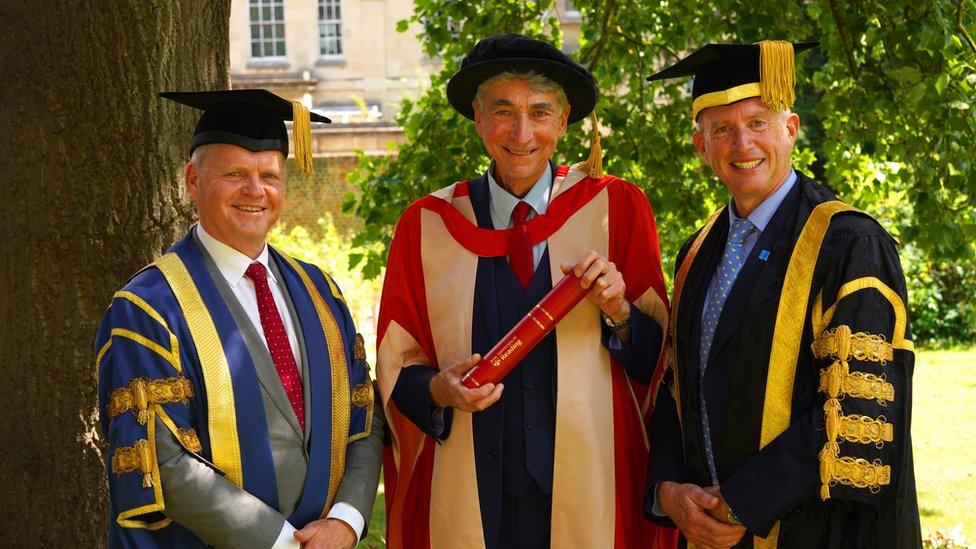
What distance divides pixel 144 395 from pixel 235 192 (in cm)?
58

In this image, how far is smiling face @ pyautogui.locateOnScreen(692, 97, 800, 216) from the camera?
117 inches

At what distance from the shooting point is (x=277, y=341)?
115 inches

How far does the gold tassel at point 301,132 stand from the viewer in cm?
304

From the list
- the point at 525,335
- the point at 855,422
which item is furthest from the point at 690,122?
the point at 855,422

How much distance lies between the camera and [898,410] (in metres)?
2.74

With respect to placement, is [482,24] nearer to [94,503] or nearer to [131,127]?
[131,127]

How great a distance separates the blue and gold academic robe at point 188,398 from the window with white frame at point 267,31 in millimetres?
27589

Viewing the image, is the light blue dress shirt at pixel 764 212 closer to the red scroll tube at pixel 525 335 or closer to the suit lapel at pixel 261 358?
the red scroll tube at pixel 525 335

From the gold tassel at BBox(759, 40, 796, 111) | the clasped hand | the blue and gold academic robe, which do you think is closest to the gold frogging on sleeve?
the clasped hand

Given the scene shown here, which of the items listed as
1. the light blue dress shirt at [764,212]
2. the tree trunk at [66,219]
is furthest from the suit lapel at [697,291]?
the tree trunk at [66,219]

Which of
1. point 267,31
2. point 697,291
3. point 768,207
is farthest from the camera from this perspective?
point 267,31

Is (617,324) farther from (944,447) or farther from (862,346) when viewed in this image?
(944,447)

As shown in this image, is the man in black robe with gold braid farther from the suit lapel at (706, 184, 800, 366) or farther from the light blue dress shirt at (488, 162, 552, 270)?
the light blue dress shirt at (488, 162, 552, 270)

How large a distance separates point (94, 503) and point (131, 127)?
4.50 ft
